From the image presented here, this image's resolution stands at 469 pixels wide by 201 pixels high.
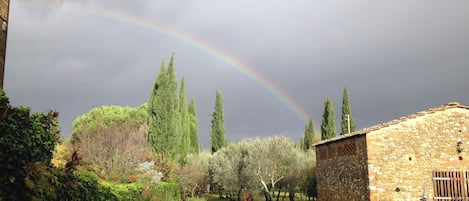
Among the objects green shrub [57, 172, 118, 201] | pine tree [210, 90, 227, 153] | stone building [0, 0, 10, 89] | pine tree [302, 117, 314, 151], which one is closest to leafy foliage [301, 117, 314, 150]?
pine tree [302, 117, 314, 151]

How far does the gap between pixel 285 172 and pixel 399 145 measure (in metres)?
14.2

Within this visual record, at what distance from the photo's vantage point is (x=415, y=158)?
1549cm

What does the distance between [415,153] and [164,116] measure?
1974 centimetres

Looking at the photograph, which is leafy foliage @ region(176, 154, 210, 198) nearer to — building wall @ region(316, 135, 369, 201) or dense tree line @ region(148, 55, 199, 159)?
dense tree line @ region(148, 55, 199, 159)

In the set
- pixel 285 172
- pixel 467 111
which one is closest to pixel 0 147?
pixel 467 111

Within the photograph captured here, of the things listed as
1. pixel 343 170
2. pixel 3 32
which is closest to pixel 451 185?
pixel 343 170

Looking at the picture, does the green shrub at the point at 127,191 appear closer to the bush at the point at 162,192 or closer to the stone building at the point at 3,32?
the bush at the point at 162,192

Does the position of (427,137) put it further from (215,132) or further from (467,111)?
(215,132)

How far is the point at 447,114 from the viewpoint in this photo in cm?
1589

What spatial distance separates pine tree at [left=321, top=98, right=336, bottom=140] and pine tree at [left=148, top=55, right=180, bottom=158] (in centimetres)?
1582

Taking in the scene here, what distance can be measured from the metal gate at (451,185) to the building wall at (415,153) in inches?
7.9

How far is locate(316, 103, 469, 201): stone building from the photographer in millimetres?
15125

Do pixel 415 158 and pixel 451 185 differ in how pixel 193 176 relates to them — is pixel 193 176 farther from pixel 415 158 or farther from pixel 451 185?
pixel 451 185

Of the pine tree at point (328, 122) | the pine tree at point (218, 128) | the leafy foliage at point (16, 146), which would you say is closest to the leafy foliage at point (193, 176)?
the pine tree at point (218, 128)
